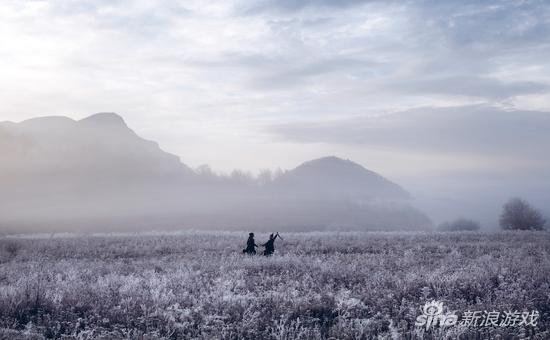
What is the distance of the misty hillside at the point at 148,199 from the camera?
9781 cm

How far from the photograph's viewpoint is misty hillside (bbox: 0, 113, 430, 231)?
97.8 metres

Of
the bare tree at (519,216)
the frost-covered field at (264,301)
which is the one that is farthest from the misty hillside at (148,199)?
the frost-covered field at (264,301)

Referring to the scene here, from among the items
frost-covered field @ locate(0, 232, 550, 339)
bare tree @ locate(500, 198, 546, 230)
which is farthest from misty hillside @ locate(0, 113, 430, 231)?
frost-covered field @ locate(0, 232, 550, 339)

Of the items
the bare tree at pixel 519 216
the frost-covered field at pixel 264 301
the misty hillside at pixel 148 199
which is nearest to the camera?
the frost-covered field at pixel 264 301

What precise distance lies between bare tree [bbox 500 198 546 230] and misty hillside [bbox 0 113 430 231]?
35.0 m

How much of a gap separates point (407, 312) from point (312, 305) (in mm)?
1929

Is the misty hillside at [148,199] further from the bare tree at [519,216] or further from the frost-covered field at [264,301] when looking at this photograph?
the frost-covered field at [264,301]

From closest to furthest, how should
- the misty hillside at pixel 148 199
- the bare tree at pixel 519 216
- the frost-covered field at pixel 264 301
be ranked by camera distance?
1. the frost-covered field at pixel 264 301
2. the bare tree at pixel 519 216
3. the misty hillside at pixel 148 199

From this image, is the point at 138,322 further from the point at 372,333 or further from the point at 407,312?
the point at 407,312

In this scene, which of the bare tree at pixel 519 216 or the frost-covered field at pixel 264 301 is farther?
the bare tree at pixel 519 216

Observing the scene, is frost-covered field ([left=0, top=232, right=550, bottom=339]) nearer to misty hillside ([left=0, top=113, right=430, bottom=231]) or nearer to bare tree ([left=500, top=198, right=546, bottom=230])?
bare tree ([left=500, top=198, right=546, bottom=230])

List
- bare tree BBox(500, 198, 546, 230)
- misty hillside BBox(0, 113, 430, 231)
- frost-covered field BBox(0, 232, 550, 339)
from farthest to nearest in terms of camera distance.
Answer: misty hillside BBox(0, 113, 430, 231) → bare tree BBox(500, 198, 546, 230) → frost-covered field BBox(0, 232, 550, 339)

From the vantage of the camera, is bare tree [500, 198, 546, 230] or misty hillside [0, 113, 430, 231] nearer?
bare tree [500, 198, 546, 230]

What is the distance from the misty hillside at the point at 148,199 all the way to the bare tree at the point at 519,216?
3495cm
